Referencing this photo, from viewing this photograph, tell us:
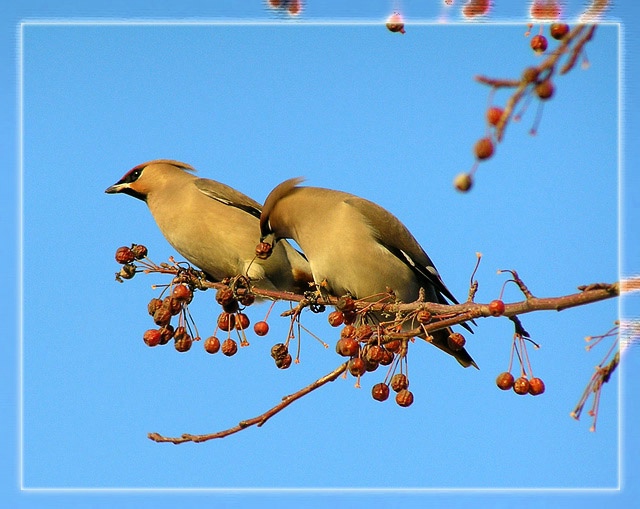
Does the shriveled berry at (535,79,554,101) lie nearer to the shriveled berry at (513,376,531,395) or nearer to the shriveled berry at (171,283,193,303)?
the shriveled berry at (513,376,531,395)

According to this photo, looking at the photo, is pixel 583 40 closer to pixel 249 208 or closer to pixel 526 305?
pixel 526 305

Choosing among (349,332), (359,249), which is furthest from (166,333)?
(359,249)

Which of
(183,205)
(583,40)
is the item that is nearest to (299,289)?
(183,205)

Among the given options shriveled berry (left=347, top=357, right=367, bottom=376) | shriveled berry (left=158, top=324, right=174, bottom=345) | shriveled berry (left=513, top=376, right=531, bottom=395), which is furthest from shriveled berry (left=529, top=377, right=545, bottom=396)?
shriveled berry (left=158, top=324, right=174, bottom=345)

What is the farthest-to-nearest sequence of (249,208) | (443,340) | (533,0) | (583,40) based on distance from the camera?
(249,208), (443,340), (533,0), (583,40)

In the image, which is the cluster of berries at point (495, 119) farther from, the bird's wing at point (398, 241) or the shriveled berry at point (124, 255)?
the bird's wing at point (398, 241)

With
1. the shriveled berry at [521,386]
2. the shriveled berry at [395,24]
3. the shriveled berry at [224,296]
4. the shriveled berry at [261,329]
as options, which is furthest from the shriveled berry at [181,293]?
the shriveled berry at [395,24]
